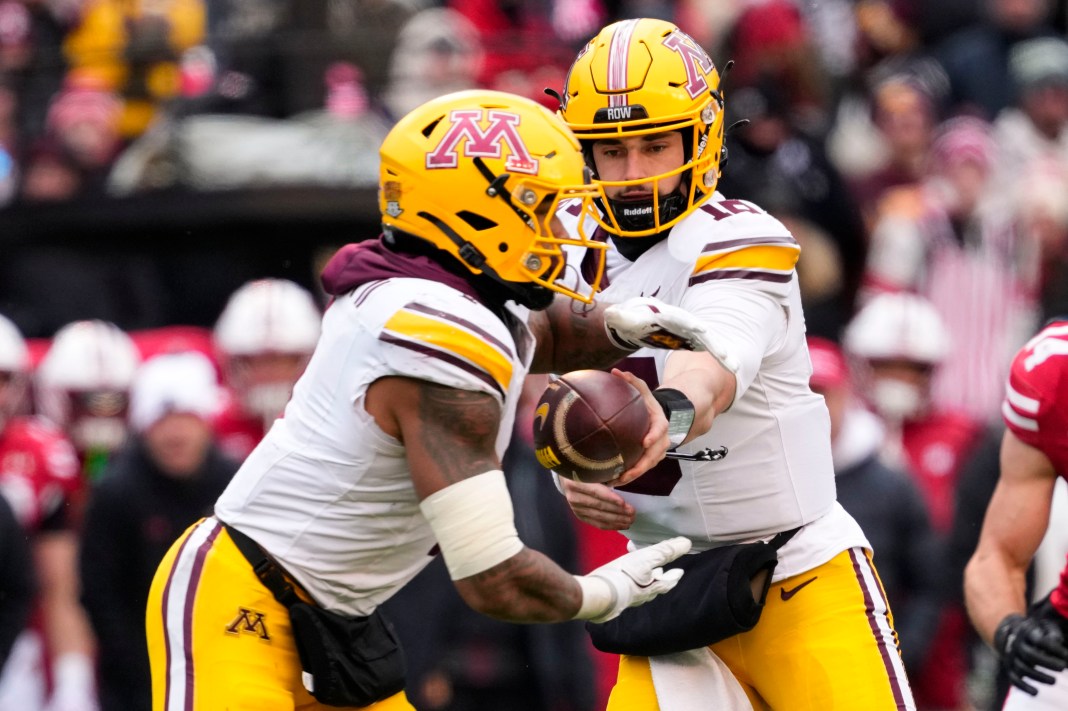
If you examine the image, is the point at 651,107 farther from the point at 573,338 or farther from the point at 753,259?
the point at 573,338

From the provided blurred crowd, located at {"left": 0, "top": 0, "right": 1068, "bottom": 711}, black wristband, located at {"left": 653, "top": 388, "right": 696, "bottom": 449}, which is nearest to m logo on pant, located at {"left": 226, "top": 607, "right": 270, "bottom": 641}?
black wristband, located at {"left": 653, "top": 388, "right": 696, "bottom": 449}

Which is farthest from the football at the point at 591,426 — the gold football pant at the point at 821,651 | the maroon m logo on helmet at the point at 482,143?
the gold football pant at the point at 821,651

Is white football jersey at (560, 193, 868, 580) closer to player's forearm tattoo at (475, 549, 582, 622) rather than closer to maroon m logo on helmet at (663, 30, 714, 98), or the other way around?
maroon m logo on helmet at (663, 30, 714, 98)

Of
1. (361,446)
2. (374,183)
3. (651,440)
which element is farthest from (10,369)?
(651,440)

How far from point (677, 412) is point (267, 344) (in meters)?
4.02

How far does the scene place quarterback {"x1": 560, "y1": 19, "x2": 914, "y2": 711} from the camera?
4.51 m

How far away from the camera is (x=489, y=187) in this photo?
4234 mm

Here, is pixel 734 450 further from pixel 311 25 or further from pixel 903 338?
pixel 311 25

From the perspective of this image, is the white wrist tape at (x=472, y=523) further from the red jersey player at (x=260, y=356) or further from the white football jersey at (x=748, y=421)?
the red jersey player at (x=260, y=356)

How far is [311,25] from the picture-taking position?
9617 mm

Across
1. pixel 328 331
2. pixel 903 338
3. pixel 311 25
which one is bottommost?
pixel 903 338

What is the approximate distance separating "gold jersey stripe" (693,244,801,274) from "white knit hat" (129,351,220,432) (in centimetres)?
317

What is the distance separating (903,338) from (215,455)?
273cm

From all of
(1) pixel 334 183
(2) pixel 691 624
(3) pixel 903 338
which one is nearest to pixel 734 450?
(2) pixel 691 624
